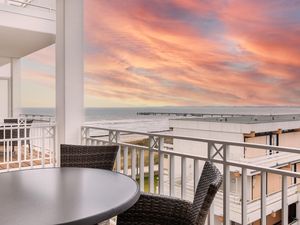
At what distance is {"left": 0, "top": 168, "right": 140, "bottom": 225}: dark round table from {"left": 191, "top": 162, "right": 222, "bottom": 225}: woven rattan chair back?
31 centimetres

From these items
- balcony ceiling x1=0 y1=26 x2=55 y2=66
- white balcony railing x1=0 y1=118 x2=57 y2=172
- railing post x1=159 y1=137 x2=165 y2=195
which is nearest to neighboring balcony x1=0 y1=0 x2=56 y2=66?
balcony ceiling x1=0 y1=26 x2=55 y2=66

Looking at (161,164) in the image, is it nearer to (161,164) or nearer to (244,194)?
(161,164)

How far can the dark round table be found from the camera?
3.76 ft

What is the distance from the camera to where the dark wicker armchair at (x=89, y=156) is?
95.0 inches

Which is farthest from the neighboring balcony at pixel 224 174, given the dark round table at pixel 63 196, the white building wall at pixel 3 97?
the white building wall at pixel 3 97

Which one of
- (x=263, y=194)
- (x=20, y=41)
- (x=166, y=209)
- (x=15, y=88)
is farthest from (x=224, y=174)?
(x=15, y=88)

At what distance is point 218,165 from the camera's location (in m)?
2.15

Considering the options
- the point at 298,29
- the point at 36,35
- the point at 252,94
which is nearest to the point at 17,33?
the point at 36,35

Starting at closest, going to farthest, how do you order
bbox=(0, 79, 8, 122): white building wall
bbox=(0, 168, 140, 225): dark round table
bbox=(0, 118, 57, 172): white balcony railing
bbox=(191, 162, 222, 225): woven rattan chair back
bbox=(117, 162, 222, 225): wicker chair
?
bbox=(0, 168, 140, 225): dark round table, bbox=(191, 162, 222, 225): woven rattan chair back, bbox=(117, 162, 222, 225): wicker chair, bbox=(0, 118, 57, 172): white balcony railing, bbox=(0, 79, 8, 122): white building wall

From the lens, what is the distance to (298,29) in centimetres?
418

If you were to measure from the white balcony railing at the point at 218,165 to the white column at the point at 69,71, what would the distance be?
30 centimetres

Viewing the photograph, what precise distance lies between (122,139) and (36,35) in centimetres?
425

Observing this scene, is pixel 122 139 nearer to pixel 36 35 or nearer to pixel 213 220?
pixel 213 220

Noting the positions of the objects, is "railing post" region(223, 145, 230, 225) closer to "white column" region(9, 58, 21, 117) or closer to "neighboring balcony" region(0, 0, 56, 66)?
"neighboring balcony" region(0, 0, 56, 66)
